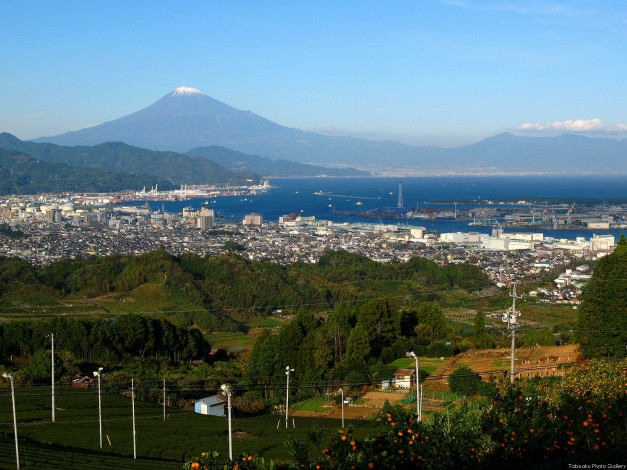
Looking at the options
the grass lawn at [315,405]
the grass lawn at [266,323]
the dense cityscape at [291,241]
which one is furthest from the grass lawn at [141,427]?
the dense cityscape at [291,241]

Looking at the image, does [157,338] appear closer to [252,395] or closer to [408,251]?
[252,395]

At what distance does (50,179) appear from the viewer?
7662cm

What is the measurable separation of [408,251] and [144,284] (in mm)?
14899

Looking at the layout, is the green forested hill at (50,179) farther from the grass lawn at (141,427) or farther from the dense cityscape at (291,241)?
the grass lawn at (141,427)

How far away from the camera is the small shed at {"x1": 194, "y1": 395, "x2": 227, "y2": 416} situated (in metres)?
10.3

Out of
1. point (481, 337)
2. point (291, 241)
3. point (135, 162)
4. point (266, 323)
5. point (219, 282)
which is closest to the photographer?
point (481, 337)

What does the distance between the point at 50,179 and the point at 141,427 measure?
7419cm

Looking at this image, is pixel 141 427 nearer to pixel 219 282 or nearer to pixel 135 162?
pixel 219 282

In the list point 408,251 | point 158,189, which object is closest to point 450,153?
point 158,189

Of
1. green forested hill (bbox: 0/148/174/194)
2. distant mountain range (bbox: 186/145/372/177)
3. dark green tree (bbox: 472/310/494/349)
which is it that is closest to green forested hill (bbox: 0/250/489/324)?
dark green tree (bbox: 472/310/494/349)

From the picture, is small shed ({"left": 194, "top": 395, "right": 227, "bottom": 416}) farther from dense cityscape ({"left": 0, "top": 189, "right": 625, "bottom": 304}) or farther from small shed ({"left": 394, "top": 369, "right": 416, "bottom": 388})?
dense cityscape ({"left": 0, "top": 189, "right": 625, "bottom": 304})

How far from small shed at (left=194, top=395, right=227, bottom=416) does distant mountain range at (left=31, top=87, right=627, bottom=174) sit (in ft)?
464

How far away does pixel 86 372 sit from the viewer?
1311cm

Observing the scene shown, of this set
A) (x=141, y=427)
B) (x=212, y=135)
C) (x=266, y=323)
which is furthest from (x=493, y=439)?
(x=212, y=135)
